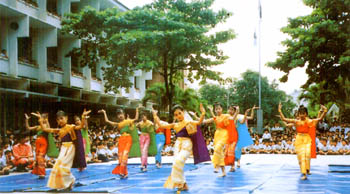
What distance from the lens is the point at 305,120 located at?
10273 mm

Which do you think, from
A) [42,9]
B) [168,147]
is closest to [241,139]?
[168,147]

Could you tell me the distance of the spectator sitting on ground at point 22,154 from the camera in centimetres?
1293

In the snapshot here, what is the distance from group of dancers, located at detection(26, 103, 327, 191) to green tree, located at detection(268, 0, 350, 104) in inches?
256

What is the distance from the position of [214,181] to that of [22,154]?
6.05 m

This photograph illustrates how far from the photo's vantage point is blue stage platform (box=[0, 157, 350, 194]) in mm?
8570

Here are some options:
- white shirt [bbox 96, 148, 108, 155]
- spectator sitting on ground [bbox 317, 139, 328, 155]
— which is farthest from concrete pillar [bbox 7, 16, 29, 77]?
spectator sitting on ground [bbox 317, 139, 328, 155]

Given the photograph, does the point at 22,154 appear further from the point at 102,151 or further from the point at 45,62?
the point at 45,62

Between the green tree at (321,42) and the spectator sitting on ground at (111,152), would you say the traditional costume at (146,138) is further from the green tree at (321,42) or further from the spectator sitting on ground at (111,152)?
the green tree at (321,42)

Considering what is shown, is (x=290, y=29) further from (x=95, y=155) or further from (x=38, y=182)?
(x=38, y=182)

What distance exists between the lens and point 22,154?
13.0m

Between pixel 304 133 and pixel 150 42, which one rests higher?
pixel 150 42

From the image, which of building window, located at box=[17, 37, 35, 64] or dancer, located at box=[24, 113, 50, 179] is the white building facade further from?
dancer, located at box=[24, 113, 50, 179]

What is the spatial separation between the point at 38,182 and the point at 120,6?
35.0 feet

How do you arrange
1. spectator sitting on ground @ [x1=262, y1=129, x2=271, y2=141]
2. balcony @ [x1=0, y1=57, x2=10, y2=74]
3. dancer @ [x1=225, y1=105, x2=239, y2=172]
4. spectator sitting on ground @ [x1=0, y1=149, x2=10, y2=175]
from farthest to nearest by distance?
1. spectator sitting on ground @ [x1=262, y1=129, x2=271, y2=141]
2. balcony @ [x1=0, y1=57, x2=10, y2=74]
3. spectator sitting on ground @ [x1=0, y1=149, x2=10, y2=175]
4. dancer @ [x1=225, y1=105, x2=239, y2=172]
